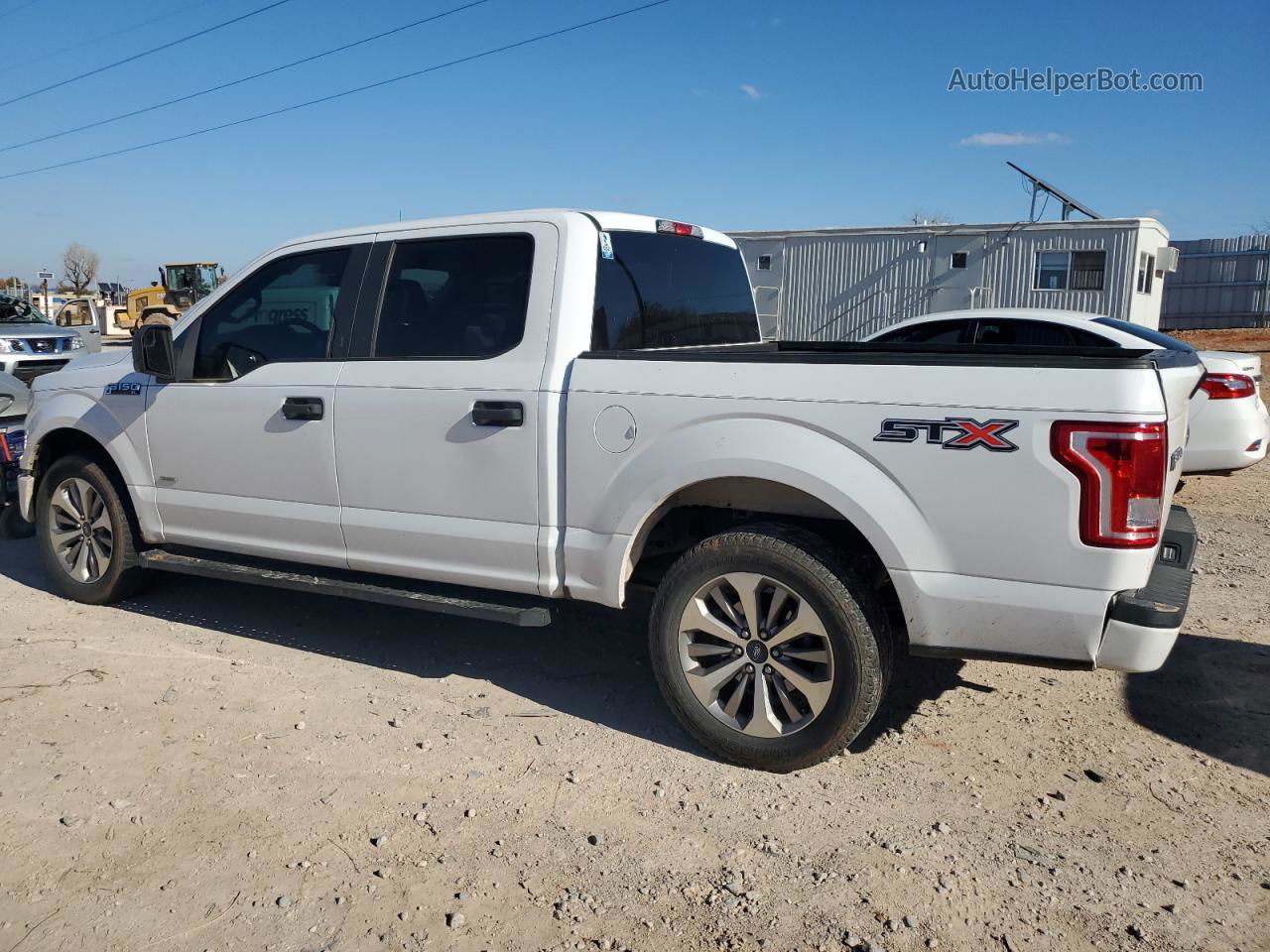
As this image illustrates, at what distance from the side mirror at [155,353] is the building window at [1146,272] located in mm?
20090

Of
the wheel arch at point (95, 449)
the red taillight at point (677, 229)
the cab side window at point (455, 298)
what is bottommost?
the wheel arch at point (95, 449)

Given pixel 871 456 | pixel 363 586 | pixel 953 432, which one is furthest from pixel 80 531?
pixel 953 432

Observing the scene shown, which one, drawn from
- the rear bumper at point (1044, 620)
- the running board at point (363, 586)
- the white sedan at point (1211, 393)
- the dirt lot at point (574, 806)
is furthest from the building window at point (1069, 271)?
the rear bumper at point (1044, 620)

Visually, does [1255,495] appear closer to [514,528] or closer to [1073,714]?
[1073,714]

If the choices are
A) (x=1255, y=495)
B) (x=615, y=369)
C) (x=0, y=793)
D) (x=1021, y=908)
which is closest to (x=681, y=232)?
(x=615, y=369)

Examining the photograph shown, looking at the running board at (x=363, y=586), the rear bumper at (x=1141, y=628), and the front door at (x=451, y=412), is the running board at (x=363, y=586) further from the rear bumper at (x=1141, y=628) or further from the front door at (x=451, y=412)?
the rear bumper at (x=1141, y=628)

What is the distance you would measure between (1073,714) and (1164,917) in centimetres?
148

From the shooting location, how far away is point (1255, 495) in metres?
8.86

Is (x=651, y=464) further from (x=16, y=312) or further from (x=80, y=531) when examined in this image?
(x=16, y=312)

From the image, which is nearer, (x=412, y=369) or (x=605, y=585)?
(x=605, y=585)

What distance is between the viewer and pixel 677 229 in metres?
4.81

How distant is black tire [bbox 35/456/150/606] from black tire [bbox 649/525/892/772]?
3158 mm

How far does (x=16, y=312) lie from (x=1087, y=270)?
64.8ft

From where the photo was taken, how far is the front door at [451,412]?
13.5 feet
